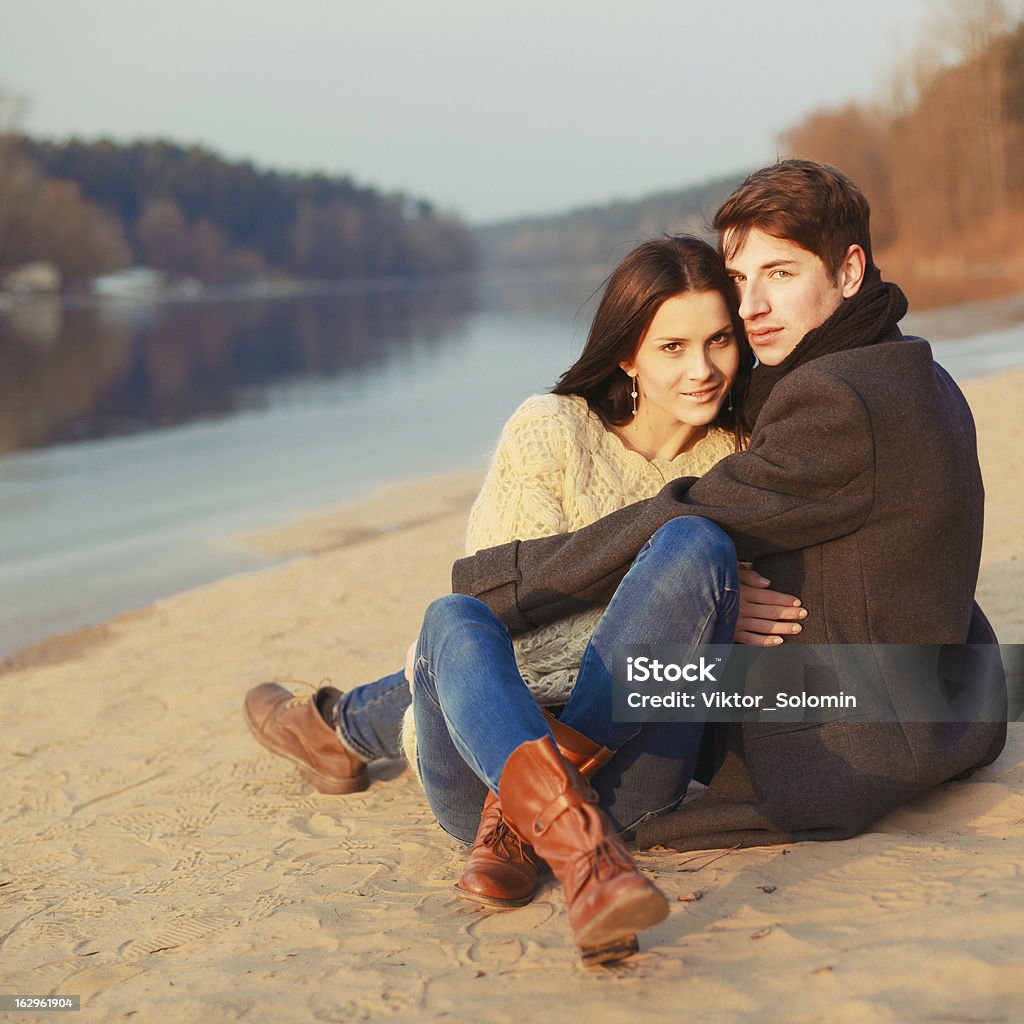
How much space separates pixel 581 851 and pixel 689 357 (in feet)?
4.48

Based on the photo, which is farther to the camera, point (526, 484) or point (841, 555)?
point (526, 484)

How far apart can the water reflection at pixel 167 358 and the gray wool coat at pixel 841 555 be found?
13482mm

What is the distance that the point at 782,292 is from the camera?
277cm

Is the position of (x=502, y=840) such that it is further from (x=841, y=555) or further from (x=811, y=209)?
(x=811, y=209)

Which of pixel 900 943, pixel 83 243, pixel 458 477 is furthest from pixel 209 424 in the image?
pixel 83 243

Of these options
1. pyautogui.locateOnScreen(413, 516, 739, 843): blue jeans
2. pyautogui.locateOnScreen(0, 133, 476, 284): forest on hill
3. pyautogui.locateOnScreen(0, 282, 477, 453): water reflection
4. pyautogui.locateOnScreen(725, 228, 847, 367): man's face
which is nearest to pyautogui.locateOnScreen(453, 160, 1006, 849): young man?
pyautogui.locateOnScreen(725, 228, 847, 367): man's face

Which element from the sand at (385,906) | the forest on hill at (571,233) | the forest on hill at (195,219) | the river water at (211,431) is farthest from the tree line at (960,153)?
the forest on hill at (571,233)

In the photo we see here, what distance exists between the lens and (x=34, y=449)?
14492mm

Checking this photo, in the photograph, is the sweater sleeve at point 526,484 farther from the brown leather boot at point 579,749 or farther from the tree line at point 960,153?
the tree line at point 960,153

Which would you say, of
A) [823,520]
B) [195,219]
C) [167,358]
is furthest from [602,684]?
[195,219]

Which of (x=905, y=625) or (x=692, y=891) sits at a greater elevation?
(x=905, y=625)

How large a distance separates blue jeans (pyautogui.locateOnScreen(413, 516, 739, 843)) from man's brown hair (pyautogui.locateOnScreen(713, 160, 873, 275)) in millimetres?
728

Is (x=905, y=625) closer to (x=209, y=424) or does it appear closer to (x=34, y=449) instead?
(x=34, y=449)

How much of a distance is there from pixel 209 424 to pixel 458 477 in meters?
6.62
